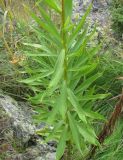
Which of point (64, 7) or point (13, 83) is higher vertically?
point (64, 7)

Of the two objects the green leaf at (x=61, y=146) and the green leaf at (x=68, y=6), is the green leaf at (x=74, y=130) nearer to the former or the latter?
the green leaf at (x=61, y=146)

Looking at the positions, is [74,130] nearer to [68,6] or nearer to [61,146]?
[61,146]

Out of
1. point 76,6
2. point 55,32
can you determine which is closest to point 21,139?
point 55,32

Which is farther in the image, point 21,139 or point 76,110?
point 21,139

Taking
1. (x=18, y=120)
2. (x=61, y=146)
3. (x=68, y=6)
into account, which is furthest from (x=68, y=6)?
(x=18, y=120)

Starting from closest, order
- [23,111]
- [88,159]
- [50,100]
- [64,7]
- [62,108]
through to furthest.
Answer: [64,7] → [62,108] → [50,100] → [88,159] → [23,111]

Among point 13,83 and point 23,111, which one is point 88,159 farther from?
point 13,83

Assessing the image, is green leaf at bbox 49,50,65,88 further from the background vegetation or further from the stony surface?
the stony surface
